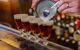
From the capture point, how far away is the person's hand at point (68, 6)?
1.13 m

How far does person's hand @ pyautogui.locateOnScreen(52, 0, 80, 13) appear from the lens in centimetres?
113

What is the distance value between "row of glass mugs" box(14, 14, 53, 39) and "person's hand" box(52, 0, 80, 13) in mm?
119

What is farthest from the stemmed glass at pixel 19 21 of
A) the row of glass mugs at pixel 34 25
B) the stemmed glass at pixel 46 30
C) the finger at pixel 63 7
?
the finger at pixel 63 7

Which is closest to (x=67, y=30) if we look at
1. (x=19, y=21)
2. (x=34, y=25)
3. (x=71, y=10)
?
(x=71, y=10)

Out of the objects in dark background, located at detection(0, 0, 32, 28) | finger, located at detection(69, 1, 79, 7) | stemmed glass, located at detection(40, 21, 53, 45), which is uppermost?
finger, located at detection(69, 1, 79, 7)

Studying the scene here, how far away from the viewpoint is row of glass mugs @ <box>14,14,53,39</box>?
3.94 feet

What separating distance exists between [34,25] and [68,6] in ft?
0.91

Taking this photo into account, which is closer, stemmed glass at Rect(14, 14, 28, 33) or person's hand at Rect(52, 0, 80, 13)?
person's hand at Rect(52, 0, 80, 13)

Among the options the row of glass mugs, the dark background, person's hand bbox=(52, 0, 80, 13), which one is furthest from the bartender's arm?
the dark background

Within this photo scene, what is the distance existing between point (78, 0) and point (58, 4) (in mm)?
136

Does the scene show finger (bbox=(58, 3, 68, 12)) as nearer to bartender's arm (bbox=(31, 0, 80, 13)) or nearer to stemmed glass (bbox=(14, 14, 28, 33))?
bartender's arm (bbox=(31, 0, 80, 13))

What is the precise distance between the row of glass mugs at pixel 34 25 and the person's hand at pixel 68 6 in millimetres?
119

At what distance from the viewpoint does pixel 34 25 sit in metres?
1.25

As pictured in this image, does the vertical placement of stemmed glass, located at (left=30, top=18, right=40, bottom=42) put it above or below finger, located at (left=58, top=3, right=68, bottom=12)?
below
